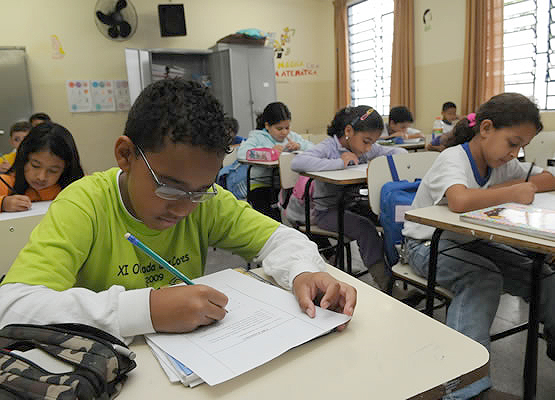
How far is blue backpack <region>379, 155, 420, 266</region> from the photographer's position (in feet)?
5.70

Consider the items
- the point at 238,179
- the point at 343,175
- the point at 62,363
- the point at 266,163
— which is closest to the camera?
the point at 62,363

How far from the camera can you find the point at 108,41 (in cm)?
560

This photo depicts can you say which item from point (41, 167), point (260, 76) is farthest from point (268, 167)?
point (260, 76)

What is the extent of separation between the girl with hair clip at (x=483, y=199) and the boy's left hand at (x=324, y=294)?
2.34 ft

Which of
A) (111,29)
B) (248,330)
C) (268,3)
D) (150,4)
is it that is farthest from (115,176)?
(268,3)

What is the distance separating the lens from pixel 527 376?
4.14 feet

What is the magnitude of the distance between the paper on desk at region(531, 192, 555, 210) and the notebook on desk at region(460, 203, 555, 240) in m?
0.08

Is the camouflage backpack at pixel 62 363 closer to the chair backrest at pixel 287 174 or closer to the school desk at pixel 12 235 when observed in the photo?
the school desk at pixel 12 235

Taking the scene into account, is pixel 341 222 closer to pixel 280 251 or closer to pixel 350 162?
pixel 350 162

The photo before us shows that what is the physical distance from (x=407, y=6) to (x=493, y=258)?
17.2 ft

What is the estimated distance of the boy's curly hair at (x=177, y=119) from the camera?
0.73 metres

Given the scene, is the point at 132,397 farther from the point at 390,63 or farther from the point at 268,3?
the point at 268,3

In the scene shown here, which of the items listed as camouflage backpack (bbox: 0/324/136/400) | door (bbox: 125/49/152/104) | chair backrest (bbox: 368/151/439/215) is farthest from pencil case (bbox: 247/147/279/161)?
door (bbox: 125/49/152/104)

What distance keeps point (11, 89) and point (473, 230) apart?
5.54 metres
